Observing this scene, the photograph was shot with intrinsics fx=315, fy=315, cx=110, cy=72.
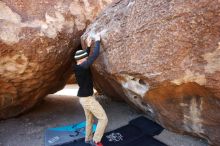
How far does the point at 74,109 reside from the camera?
632 cm

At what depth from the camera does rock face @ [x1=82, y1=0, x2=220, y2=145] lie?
3316 mm

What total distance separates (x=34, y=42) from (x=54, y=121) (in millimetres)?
1596

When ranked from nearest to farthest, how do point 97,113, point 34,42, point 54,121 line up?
point 97,113, point 34,42, point 54,121

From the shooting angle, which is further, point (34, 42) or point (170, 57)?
point (34, 42)

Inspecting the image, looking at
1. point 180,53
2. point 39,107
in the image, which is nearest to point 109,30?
point 180,53

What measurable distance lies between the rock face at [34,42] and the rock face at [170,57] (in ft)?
3.21

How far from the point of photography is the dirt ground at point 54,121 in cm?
444

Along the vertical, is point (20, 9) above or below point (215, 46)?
above

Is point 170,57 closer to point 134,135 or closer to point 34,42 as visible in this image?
point 134,135

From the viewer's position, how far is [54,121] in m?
5.72

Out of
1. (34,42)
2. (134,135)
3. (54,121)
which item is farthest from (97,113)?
(54,121)

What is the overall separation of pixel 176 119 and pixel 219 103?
824mm

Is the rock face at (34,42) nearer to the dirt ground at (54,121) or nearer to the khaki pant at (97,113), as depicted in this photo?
the dirt ground at (54,121)

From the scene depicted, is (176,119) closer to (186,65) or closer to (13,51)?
(186,65)
